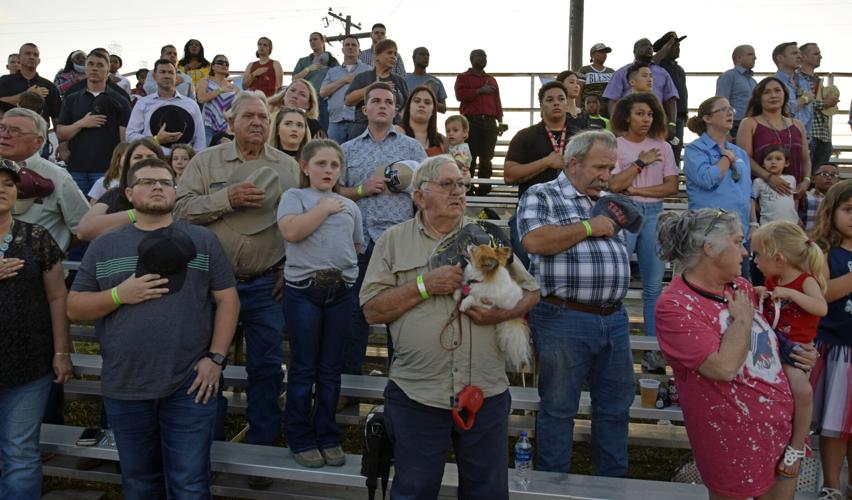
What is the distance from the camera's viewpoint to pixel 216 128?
7410mm

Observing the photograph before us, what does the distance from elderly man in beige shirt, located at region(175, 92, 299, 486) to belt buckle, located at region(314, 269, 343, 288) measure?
1.56 feet

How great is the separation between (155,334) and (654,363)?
3161 millimetres

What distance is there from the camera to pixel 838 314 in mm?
3221

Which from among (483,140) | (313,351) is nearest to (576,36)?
(483,140)

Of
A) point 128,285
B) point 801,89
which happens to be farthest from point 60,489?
point 801,89

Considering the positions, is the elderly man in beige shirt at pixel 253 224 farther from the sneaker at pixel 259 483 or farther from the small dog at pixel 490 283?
the small dog at pixel 490 283

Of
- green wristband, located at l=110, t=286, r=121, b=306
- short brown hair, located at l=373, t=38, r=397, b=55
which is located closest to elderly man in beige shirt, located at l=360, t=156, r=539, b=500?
green wristband, located at l=110, t=286, r=121, b=306

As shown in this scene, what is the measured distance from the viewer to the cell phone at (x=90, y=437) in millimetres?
3711

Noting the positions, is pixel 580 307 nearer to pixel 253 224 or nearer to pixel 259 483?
pixel 253 224

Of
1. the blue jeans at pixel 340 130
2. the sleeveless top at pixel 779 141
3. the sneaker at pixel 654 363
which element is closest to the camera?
the sneaker at pixel 654 363

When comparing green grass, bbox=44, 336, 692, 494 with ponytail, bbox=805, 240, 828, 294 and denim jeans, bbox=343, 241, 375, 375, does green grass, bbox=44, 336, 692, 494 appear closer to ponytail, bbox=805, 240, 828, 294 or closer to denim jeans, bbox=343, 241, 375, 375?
denim jeans, bbox=343, 241, 375, 375

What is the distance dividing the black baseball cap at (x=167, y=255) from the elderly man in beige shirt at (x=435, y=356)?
33.1 inches

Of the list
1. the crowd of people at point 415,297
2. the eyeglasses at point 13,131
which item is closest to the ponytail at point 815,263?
the crowd of people at point 415,297

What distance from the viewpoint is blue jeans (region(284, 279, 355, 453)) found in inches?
126
